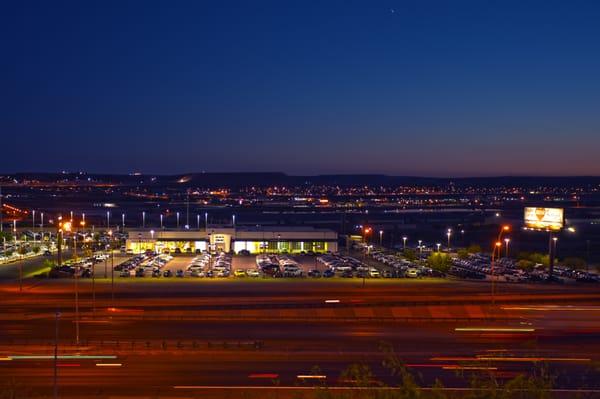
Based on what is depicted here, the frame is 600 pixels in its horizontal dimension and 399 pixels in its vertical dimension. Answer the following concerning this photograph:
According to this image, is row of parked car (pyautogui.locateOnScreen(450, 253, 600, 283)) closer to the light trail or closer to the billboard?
the billboard

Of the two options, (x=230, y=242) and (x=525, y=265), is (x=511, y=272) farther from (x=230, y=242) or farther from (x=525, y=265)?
(x=230, y=242)

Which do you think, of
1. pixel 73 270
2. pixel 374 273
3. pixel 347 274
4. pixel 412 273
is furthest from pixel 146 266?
pixel 412 273

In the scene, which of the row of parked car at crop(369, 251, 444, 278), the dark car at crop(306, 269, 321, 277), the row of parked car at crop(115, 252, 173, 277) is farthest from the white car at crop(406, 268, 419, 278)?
the row of parked car at crop(115, 252, 173, 277)

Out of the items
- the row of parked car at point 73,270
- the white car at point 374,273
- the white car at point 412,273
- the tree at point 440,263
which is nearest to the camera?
the row of parked car at point 73,270

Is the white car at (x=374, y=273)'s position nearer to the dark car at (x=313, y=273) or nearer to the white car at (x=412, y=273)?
the white car at (x=412, y=273)

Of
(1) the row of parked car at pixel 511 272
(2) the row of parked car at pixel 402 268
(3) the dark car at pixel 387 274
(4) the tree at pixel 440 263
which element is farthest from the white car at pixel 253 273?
(1) the row of parked car at pixel 511 272

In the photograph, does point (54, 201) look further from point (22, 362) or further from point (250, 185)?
point (22, 362)
